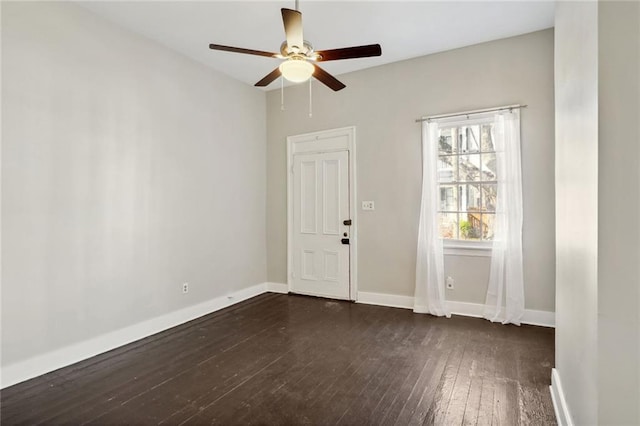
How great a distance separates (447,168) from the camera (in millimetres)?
4113

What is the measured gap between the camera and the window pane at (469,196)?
3951 mm

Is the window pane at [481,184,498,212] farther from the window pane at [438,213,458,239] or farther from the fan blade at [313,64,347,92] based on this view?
the fan blade at [313,64,347,92]

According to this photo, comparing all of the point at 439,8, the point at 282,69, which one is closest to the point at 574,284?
the point at 282,69

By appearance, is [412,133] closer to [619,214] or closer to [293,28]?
[293,28]

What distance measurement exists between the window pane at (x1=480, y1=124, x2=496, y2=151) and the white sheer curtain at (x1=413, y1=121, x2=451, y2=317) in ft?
1.61

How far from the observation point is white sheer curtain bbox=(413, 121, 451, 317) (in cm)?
396

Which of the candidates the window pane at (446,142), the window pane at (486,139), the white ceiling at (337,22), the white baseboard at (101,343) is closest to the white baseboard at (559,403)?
the window pane at (486,139)

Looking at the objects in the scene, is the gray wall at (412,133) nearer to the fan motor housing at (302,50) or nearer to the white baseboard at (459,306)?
the white baseboard at (459,306)

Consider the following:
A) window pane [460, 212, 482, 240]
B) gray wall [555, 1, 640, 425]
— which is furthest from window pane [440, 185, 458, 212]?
gray wall [555, 1, 640, 425]

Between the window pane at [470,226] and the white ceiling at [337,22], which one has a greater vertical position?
the white ceiling at [337,22]

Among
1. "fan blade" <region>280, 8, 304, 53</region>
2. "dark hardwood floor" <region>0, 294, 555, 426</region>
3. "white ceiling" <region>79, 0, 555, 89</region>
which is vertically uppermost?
"white ceiling" <region>79, 0, 555, 89</region>

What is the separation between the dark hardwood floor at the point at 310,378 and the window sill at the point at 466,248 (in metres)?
0.75

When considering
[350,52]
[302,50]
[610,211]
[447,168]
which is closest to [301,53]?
[302,50]

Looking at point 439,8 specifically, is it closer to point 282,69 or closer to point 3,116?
point 282,69
